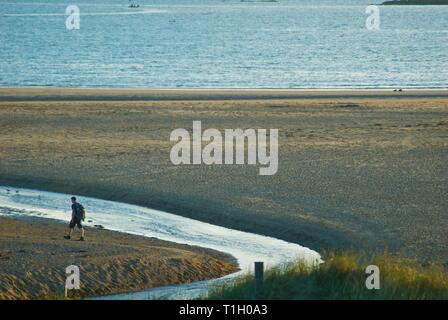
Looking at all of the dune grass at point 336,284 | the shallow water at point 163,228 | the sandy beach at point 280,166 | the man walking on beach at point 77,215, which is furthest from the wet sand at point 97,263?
the dune grass at point 336,284

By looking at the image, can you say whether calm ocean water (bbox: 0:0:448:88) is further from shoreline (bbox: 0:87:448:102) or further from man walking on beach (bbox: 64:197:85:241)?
man walking on beach (bbox: 64:197:85:241)

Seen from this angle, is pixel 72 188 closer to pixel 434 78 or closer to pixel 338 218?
pixel 338 218

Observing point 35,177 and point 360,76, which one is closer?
point 35,177

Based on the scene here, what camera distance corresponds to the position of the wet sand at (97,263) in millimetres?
18859

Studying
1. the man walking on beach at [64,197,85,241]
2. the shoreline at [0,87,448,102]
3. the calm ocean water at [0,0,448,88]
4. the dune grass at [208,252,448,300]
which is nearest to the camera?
the dune grass at [208,252,448,300]

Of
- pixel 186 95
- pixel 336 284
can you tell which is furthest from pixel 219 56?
pixel 336 284

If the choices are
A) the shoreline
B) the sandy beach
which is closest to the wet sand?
the sandy beach

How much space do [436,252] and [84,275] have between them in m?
7.23

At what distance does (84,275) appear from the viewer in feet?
63.7

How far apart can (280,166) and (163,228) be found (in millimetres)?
7869

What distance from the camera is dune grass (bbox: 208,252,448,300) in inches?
610

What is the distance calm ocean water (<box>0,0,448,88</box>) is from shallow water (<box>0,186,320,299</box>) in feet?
137

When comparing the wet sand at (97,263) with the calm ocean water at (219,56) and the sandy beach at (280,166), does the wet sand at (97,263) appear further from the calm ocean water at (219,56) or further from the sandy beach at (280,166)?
the calm ocean water at (219,56)

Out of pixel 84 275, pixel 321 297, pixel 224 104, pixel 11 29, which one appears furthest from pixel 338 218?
pixel 11 29
